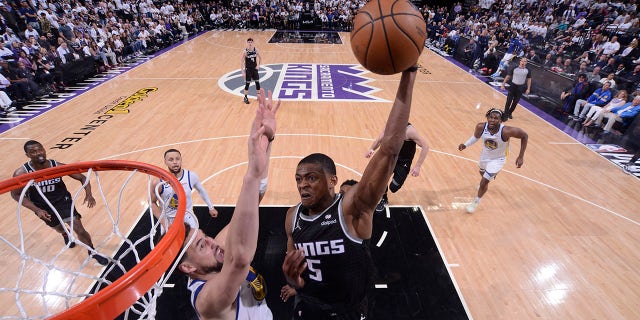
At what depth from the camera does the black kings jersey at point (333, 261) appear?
6.80 feet

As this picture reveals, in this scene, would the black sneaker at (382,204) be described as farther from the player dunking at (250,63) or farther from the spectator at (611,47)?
the spectator at (611,47)

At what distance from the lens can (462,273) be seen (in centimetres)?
412

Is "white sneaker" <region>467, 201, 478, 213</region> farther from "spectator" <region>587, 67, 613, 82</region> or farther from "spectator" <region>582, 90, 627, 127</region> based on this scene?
"spectator" <region>587, 67, 613, 82</region>

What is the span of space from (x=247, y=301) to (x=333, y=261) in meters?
0.58

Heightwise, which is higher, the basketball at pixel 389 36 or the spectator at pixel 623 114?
the basketball at pixel 389 36

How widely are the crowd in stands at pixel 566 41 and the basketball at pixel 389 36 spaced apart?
870 cm

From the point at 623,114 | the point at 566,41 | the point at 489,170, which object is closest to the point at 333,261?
the point at 489,170

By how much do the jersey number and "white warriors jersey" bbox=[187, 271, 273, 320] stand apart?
1.23 ft

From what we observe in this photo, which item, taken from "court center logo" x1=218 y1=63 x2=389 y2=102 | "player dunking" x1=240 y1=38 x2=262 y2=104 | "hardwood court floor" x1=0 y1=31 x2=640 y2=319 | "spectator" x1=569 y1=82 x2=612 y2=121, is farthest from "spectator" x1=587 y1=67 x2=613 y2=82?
"player dunking" x1=240 y1=38 x2=262 y2=104

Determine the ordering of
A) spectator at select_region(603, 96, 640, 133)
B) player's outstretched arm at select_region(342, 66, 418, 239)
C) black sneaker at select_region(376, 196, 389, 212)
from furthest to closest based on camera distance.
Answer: spectator at select_region(603, 96, 640, 133) → black sneaker at select_region(376, 196, 389, 212) → player's outstretched arm at select_region(342, 66, 418, 239)

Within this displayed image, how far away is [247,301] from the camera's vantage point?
2.11 meters

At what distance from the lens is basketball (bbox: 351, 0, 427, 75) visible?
1931mm

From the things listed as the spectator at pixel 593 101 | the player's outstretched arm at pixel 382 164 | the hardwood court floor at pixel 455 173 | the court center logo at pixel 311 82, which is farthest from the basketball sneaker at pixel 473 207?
the spectator at pixel 593 101

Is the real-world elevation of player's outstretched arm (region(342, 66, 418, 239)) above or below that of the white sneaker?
above
